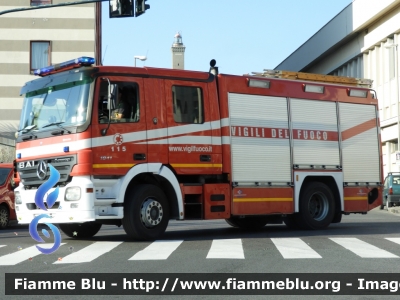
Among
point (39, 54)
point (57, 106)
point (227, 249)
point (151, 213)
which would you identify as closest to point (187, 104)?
point (151, 213)

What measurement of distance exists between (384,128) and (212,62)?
1488 inches

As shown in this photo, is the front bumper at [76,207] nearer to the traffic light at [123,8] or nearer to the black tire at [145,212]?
the black tire at [145,212]

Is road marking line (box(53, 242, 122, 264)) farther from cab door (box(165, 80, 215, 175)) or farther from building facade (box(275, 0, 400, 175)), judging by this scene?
building facade (box(275, 0, 400, 175))

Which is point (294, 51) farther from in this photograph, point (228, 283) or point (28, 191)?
point (228, 283)

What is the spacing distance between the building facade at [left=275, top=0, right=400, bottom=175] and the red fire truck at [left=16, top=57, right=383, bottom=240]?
24.7 metres

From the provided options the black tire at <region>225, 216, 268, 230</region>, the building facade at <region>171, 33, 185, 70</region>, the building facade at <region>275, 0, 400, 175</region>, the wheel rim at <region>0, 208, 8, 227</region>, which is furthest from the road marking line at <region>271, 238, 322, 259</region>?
the building facade at <region>171, 33, 185, 70</region>

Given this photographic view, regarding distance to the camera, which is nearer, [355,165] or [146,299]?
[146,299]

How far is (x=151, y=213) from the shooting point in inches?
606

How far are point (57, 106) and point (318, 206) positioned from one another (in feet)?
22.7

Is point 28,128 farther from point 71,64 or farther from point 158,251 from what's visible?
point 158,251

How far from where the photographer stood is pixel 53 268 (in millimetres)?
11078

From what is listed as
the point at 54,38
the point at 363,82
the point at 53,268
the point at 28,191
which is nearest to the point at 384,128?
the point at 54,38

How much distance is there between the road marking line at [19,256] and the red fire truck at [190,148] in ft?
2.88

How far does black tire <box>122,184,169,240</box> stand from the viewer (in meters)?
15.0
